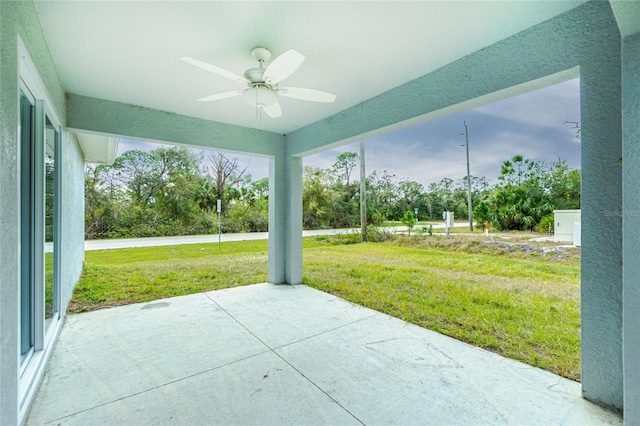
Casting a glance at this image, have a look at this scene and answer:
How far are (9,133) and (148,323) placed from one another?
99.8 inches

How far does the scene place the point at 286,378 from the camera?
7.15ft

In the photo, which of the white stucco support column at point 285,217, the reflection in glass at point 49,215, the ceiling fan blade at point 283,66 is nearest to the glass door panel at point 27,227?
the reflection in glass at point 49,215

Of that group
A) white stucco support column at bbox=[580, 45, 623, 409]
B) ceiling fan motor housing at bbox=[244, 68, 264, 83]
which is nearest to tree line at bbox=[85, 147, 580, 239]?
white stucco support column at bbox=[580, 45, 623, 409]

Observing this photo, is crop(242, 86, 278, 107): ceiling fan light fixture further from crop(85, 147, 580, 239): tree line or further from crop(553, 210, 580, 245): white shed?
crop(85, 147, 580, 239): tree line

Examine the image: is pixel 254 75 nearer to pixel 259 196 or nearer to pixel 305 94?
pixel 305 94

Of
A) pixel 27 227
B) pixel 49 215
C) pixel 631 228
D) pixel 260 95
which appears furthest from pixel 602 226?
pixel 49 215

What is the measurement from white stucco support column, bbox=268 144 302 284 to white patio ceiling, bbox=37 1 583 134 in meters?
1.94

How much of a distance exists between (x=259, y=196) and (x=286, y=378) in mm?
13663

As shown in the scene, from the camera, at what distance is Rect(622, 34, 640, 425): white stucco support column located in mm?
1452

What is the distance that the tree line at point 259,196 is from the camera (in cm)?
854

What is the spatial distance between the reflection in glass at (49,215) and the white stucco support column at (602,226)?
13.8ft

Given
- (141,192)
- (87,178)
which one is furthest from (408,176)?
(87,178)

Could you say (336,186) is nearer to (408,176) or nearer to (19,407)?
(408,176)

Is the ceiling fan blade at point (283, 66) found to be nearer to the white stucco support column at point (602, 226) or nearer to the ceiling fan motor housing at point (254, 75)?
the ceiling fan motor housing at point (254, 75)
